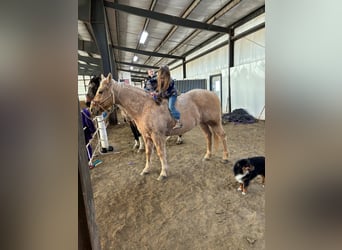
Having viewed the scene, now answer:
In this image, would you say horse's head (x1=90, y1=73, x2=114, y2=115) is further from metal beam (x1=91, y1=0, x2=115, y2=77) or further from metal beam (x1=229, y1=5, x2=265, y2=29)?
metal beam (x1=229, y1=5, x2=265, y2=29)

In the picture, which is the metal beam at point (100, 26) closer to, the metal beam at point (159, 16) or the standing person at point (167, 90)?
the metal beam at point (159, 16)

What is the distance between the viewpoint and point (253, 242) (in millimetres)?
1361

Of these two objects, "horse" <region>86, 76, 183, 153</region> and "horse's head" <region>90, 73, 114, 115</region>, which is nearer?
"horse's head" <region>90, 73, 114, 115</region>

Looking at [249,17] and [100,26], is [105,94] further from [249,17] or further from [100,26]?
[249,17]

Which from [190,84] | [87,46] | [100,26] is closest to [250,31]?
[190,84]

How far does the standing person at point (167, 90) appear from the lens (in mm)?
2531

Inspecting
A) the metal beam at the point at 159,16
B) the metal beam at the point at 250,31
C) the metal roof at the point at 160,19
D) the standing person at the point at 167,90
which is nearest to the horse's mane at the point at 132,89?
the standing person at the point at 167,90

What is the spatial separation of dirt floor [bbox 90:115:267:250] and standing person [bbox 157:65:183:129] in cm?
79

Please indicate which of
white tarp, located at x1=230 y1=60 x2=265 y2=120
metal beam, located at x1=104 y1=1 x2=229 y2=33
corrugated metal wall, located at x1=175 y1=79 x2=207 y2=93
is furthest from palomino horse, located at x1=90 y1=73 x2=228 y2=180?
corrugated metal wall, located at x1=175 y1=79 x2=207 y2=93

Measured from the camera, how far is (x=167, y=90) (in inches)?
101

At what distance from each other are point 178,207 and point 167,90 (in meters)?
1.45

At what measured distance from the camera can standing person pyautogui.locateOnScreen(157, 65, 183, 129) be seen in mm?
2531
